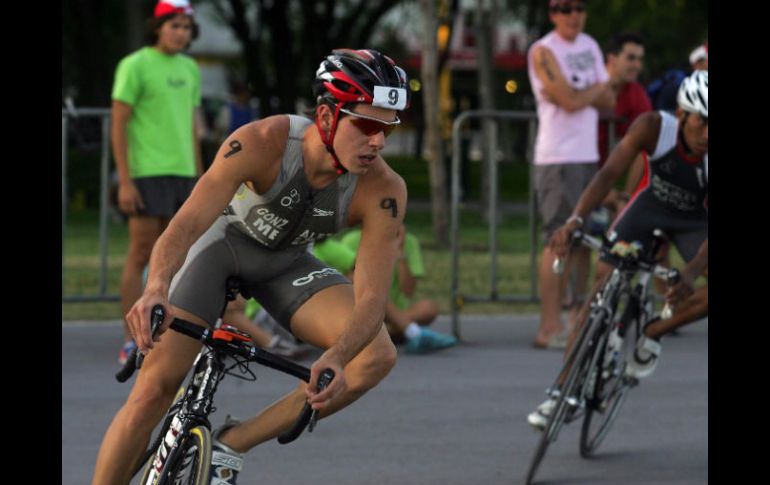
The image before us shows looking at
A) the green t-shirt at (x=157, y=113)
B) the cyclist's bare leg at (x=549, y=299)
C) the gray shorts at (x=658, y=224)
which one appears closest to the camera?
the gray shorts at (x=658, y=224)

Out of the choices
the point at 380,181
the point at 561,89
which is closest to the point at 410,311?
the point at 561,89

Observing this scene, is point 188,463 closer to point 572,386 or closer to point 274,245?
point 274,245

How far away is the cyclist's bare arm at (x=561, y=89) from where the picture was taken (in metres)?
11.2

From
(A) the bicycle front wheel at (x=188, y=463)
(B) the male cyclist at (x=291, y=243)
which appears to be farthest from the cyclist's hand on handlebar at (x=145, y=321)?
(A) the bicycle front wheel at (x=188, y=463)

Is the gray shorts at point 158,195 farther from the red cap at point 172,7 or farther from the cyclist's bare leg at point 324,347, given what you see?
the cyclist's bare leg at point 324,347

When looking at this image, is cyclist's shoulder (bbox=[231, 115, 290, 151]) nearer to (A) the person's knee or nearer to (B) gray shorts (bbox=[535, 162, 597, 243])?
(A) the person's knee

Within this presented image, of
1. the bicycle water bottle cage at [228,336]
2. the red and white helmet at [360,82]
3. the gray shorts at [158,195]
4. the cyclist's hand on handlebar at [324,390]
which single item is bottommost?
the gray shorts at [158,195]

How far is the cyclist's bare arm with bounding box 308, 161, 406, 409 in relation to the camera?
5.36 metres

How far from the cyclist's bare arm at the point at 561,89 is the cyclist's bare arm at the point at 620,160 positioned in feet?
10.2

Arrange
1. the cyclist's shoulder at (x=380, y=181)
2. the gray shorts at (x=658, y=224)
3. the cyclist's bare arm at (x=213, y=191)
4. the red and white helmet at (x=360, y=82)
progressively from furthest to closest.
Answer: the gray shorts at (x=658, y=224), the cyclist's shoulder at (x=380, y=181), the red and white helmet at (x=360, y=82), the cyclist's bare arm at (x=213, y=191)

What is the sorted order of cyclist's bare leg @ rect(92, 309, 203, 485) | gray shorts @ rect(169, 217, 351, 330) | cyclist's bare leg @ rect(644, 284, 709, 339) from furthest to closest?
cyclist's bare leg @ rect(644, 284, 709, 339), gray shorts @ rect(169, 217, 351, 330), cyclist's bare leg @ rect(92, 309, 203, 485)

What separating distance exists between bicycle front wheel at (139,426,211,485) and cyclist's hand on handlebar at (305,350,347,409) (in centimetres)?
40

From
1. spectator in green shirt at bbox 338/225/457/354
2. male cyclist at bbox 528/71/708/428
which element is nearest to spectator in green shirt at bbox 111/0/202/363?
spectator in green shirt at bbox 338/225/457/354
